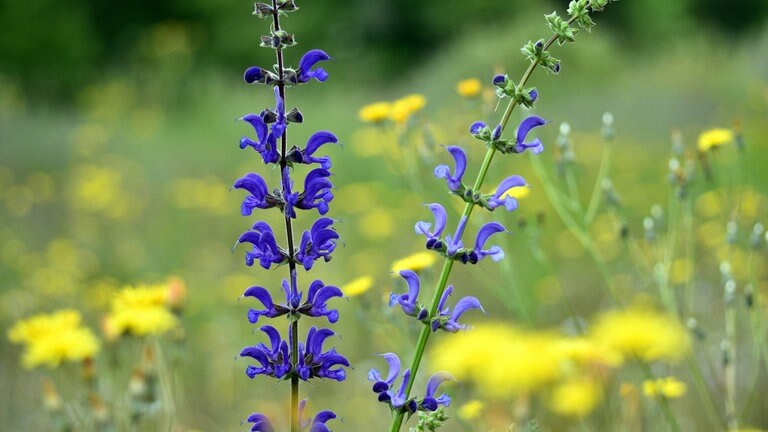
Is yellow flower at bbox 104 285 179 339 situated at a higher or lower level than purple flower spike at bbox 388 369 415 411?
higher

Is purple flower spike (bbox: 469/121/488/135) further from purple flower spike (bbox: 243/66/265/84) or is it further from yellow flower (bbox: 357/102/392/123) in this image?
yellow flower (bbox: 357/102/392/123)

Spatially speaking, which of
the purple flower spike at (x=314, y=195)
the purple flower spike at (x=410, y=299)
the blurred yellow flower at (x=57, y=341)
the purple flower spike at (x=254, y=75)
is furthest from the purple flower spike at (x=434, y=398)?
the blurred yellow flower at (x=57, y=341)

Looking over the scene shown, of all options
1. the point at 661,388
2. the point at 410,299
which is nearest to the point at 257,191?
the point at 410,299

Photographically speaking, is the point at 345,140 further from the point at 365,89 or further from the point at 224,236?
the point at 365,89

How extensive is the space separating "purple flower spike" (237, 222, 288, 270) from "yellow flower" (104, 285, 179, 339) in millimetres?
912

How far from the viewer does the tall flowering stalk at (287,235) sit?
4.58 ft

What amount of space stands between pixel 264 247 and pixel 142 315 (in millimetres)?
971

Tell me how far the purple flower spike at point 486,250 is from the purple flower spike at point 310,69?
36cm

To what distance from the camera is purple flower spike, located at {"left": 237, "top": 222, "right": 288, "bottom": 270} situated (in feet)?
4.66

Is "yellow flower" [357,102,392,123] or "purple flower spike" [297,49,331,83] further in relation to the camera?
"yellow flower" [357,102,392,123]

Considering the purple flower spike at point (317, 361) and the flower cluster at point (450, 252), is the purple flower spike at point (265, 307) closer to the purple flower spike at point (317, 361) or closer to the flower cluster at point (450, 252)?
the purple flower spike at point (317, 361)

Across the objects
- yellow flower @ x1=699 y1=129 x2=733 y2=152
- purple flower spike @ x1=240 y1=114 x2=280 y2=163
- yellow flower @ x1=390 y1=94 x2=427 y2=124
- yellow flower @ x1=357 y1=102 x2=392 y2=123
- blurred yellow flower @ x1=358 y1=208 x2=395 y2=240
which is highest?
blurred yellow flower @ x1=358 y1=208 x2=395 y2=240

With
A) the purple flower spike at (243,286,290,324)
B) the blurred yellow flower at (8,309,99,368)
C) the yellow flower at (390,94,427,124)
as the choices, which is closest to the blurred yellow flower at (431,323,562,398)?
the purple flower spike at (243,286,290,324)

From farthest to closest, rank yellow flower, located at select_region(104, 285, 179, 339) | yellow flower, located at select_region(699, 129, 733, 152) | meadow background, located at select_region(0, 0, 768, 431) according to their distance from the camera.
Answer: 1. meadow background, located at select_region(0, 0, 768, 431)
2. yellow flower, located at select_region(699, 129, 733, 152)
3. yellow flower, located at select_region(104, 285, 179, 339)
